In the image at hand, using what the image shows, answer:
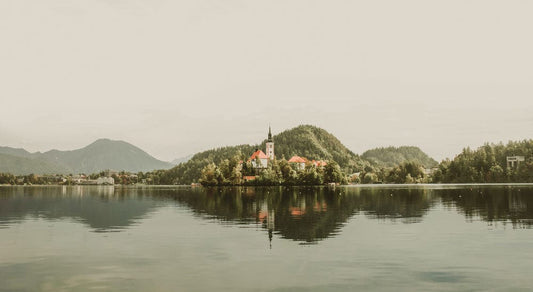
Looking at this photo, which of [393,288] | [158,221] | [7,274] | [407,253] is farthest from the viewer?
[158,221]

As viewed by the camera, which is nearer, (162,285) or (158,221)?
Result: (162,285)

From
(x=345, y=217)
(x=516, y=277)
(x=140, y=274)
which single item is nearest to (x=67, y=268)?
(x=140, y=274)

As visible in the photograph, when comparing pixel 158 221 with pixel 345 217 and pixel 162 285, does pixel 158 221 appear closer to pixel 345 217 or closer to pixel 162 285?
pixel 345 217

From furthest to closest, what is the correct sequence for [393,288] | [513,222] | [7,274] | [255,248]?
[513,222] → [255,248] → [7,274] → [393,288]

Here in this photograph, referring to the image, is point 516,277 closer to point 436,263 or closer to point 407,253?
point 436,263

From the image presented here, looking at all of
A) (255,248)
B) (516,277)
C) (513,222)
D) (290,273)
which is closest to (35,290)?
(290,273)

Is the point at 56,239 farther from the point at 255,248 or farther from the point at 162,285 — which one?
the point at 162,285

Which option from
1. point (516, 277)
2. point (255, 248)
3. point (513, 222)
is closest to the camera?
point (516, 277)

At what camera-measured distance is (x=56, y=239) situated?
40500 millimetres

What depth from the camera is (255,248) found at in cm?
3381

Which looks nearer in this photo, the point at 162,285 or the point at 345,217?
the point at 162,285

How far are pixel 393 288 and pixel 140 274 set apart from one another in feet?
45.4

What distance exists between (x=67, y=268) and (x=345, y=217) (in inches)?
1507

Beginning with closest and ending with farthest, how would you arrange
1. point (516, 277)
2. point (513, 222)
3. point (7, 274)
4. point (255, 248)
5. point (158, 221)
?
point (516, 277) < point (7, 274) < point (255, 248) < point (513, 222) < point (158, 221)
